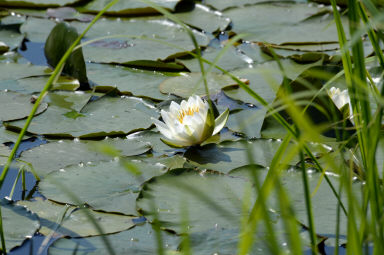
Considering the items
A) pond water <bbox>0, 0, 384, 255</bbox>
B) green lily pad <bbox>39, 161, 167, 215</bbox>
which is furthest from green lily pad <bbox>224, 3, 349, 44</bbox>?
green lily pad <bbox>39, 161, 167, 215</bbox>

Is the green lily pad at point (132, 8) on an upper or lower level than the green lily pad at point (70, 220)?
upper

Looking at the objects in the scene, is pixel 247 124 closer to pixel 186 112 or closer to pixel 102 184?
pixel 186 112

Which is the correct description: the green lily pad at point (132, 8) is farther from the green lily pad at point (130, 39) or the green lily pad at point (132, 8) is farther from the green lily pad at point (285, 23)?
the green lily pad at point (285, 23)

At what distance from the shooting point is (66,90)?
256 cm

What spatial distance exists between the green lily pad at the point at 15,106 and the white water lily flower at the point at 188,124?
0.63 m

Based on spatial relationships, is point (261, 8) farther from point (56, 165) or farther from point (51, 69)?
point (56, 165)

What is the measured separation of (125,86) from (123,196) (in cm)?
92

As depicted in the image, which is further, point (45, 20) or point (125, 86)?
point (45, 20)

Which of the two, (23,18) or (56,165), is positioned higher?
(23,18)

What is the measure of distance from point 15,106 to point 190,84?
75cm

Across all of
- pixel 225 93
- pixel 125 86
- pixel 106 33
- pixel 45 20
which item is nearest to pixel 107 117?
pixel 125 86

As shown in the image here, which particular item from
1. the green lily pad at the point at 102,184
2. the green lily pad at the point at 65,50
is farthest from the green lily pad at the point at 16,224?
the green lily pad at the point at 65,50

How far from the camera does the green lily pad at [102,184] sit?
175cm

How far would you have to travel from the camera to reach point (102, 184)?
184 cm
